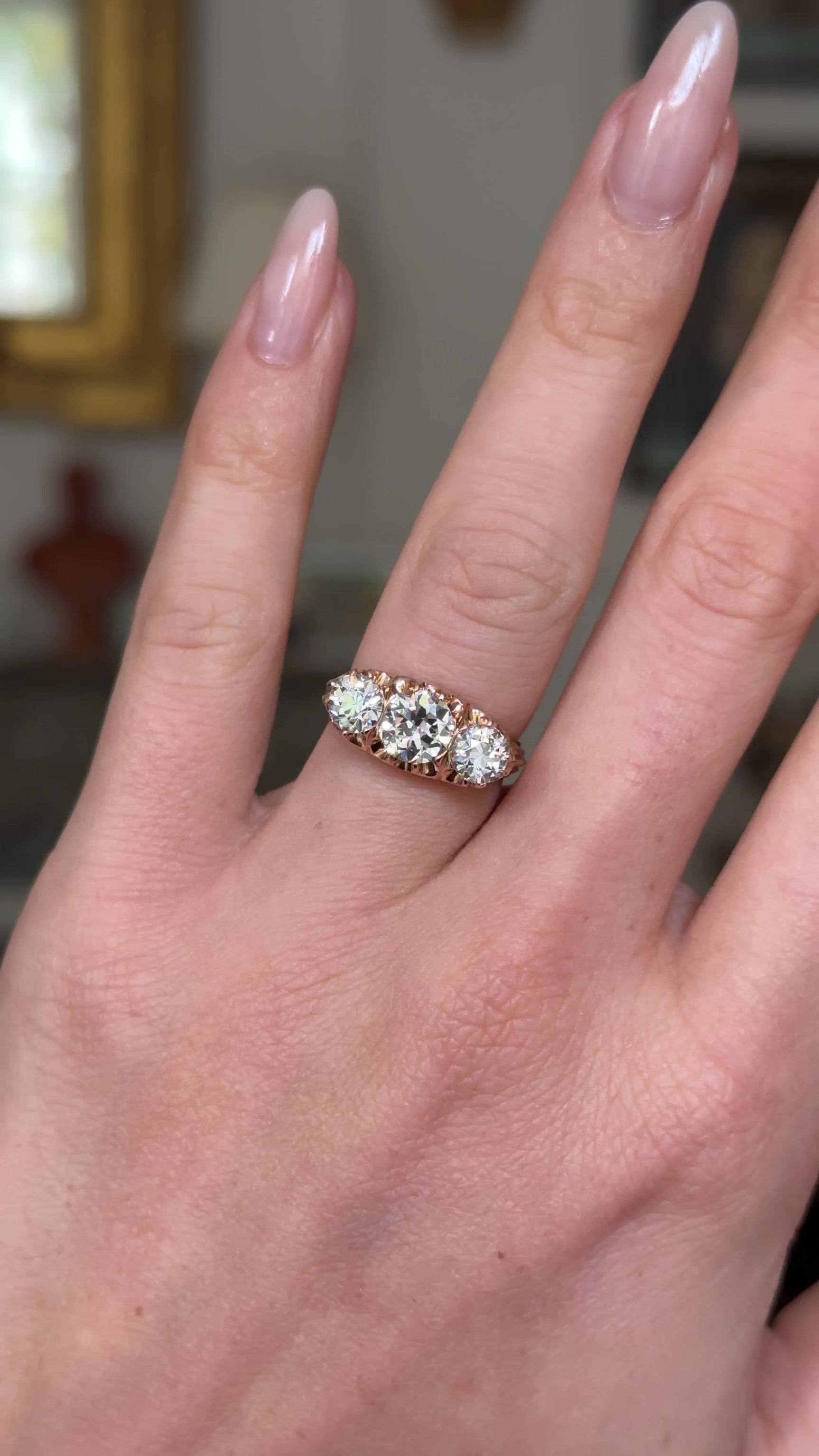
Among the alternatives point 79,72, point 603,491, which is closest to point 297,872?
point 603,491

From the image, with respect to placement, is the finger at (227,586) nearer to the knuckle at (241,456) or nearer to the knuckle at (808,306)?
the knuckle at (241,456)

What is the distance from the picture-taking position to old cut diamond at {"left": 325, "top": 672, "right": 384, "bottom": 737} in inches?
22.5

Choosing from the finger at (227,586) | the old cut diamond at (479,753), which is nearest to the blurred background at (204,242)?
the finger at (227,586)

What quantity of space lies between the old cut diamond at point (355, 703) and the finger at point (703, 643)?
10 centimetres

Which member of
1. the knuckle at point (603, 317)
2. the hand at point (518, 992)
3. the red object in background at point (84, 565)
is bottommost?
the red object in background at point (84, 565)

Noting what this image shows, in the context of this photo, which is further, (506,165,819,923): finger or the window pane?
the window pane

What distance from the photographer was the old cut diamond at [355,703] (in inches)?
22.5

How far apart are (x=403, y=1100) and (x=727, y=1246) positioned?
0.19 meters

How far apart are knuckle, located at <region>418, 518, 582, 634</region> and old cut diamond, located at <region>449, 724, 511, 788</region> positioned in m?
0.06

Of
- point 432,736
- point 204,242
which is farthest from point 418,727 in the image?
point 204,242

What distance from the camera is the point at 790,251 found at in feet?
1.98

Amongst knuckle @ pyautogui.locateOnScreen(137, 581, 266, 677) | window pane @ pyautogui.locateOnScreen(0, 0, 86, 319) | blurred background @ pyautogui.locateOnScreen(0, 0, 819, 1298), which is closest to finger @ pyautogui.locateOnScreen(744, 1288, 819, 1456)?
knuckle @ pyautogui.locateOnScreen(137, 581, 266, 677)

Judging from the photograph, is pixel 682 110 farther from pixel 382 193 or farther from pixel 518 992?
pixel 382 193

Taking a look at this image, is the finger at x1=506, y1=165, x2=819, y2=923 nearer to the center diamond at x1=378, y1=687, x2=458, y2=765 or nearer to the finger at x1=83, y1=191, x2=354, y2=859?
the center diamond at x1=378, y1=687, x2=458, y2=765
